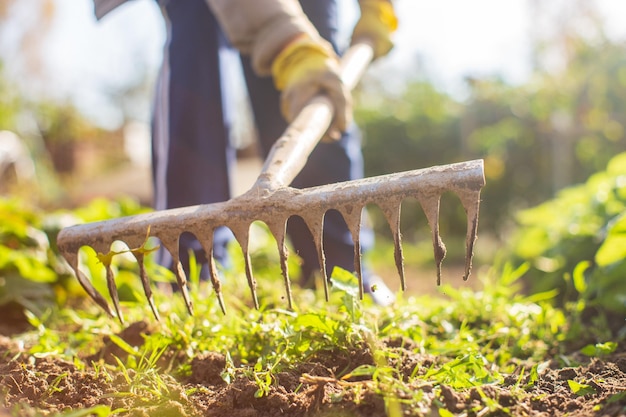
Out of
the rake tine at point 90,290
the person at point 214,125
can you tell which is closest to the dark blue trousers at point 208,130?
the person at point 214,125

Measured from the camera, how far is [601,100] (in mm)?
5578

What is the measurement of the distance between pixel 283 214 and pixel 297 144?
33 centimetres

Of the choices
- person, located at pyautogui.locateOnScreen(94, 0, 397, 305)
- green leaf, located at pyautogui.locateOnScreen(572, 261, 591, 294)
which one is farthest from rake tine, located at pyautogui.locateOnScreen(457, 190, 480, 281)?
person, located at pyautogui.locateOnScreen(94, 0, 397, 305)

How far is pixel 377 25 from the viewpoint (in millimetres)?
2814

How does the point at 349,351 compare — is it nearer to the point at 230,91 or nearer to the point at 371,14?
the point at 230,91

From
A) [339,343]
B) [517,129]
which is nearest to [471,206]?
[339,343]

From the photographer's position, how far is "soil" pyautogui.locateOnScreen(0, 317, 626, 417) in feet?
4.05

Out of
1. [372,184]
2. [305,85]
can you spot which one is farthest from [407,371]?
[305,85]

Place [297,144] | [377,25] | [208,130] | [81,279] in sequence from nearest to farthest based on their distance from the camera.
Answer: [81,279] → [297,144] → [208,130] → [377,25]

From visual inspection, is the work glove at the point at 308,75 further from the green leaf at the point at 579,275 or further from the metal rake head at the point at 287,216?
the green leaf at the point at 579,275

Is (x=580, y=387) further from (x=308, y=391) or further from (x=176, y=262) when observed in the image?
(x=176, y=262)

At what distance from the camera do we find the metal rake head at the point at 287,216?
144 cm

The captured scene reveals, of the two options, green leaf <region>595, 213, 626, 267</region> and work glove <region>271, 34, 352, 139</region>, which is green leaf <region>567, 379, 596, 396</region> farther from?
work glove <region>271, 34, 352, 139</region>

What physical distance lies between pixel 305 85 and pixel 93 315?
1093 millimetres
